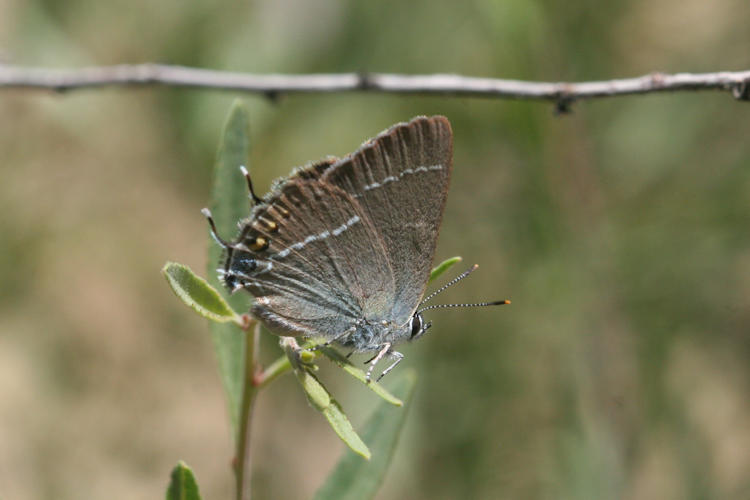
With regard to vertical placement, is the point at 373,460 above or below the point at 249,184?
below

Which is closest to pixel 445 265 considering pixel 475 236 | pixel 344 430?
pixel 344 430

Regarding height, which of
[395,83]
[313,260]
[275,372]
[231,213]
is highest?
[395,83]

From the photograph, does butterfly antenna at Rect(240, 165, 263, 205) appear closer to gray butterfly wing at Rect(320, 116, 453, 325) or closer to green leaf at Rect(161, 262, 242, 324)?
gray butterfly wing at Rect(320, 116, 453, 325)

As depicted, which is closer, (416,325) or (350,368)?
(350,368)

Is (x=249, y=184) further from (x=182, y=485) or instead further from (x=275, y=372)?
(x=182, y=485)

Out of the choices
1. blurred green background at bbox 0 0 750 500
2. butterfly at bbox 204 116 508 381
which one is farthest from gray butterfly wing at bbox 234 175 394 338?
blurred green background at bbox 0 0 750 500

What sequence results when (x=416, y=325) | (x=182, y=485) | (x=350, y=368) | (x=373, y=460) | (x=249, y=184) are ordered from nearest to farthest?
(x=182, y=485) → (x=350, y=368) → (x=249, y=184) → (x=373, y=460) → (x=416, y=325)

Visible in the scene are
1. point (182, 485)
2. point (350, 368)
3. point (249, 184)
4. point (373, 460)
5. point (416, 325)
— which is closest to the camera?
point (182, 485)
